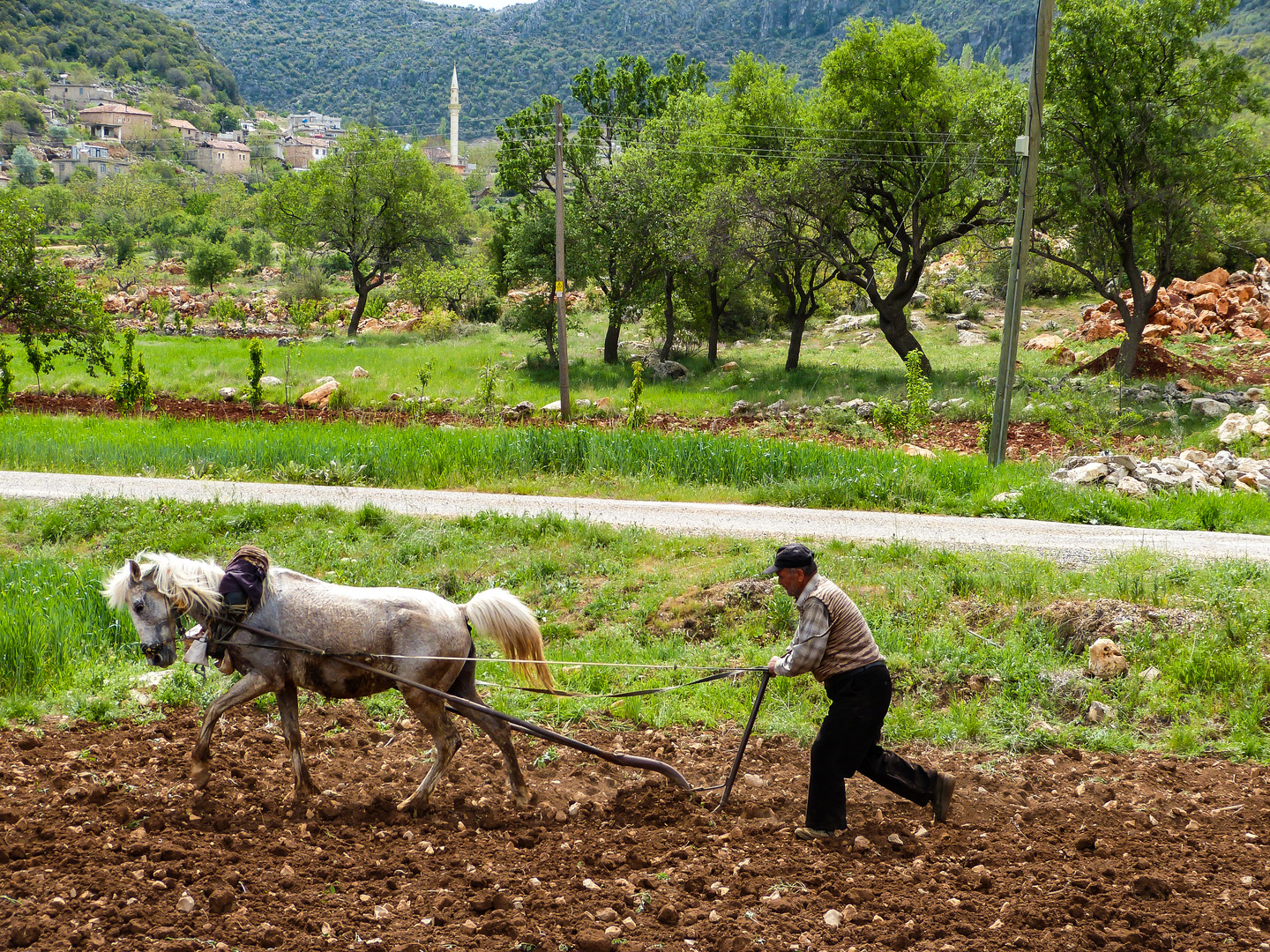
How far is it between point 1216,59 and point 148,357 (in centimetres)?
3856

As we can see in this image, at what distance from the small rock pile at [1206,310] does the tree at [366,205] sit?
1369 inches

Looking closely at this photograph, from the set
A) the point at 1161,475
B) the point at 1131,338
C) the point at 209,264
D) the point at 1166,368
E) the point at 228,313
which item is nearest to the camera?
the point at 1161,475

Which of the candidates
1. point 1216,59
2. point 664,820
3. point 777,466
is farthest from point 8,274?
point 1216,59

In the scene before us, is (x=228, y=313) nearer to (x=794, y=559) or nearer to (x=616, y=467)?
(x=616, y=467)

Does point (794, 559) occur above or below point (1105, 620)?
above

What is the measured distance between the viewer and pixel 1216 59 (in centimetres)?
2586

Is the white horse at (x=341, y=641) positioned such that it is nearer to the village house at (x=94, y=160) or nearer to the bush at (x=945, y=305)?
the bush at (x=945, y=305)

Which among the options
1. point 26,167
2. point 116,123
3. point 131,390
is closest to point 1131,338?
point 131,390

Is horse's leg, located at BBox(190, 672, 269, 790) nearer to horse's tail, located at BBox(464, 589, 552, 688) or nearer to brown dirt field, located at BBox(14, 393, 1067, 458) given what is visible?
horse's tail, located at BBox(464, 589, 552, 688)

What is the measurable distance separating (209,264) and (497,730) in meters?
75.1

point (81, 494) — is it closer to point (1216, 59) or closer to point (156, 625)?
point (156, 625)

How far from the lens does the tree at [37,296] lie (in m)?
26.1

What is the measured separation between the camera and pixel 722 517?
15.3 meters

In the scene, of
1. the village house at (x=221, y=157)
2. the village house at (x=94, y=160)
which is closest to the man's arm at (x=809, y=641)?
the village house at (x=94, y=160)
